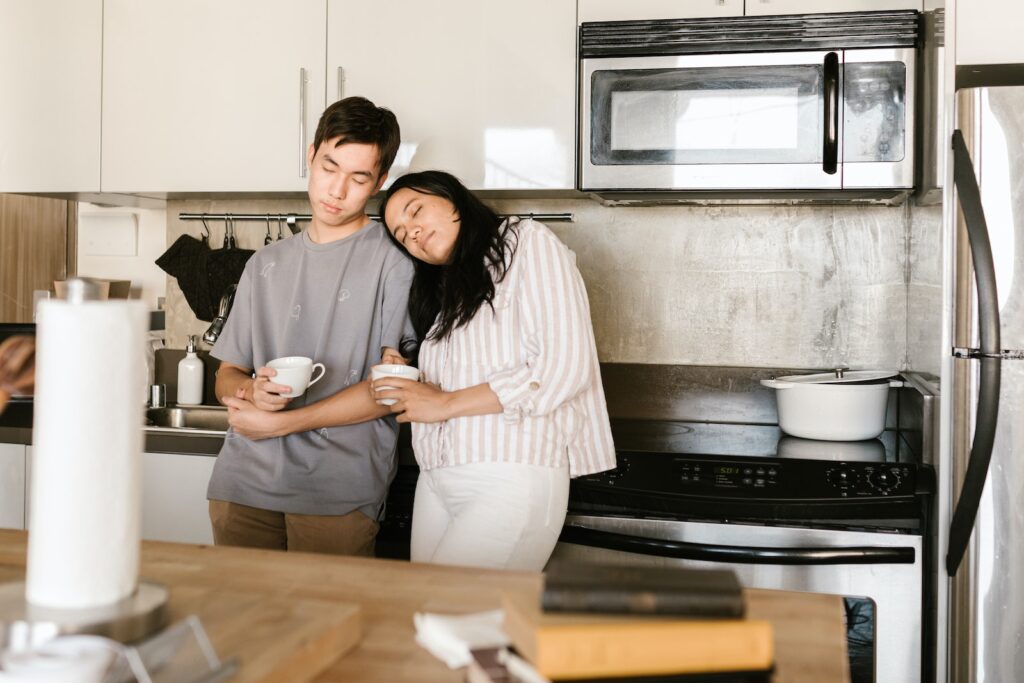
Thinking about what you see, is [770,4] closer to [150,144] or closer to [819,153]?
[819,153]

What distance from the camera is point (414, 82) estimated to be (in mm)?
2342

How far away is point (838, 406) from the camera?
2188 mm

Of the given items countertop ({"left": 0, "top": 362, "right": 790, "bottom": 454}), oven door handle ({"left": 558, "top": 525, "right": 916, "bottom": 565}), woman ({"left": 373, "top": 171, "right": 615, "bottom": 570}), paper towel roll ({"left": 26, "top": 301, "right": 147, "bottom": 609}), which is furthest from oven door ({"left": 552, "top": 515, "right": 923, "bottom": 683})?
paper towel roll ({"left": 26, "top": 301, "right": 147, "bottom": 609})

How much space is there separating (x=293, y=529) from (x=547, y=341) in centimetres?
62

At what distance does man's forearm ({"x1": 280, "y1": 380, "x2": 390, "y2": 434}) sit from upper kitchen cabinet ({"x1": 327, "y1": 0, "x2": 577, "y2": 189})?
0.76 m

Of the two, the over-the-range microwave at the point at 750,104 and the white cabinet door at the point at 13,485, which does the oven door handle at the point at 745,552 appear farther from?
the white cabinet door at the point at 13,485

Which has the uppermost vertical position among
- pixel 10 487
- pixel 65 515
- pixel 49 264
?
pixel 49 264

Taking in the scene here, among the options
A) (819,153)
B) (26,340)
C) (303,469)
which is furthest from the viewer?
(819,153)

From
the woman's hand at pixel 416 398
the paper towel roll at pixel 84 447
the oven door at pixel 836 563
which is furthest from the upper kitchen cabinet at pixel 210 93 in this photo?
the paper towel roll at pixel 84 447

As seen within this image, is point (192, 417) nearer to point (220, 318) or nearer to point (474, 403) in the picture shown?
point (220, 318)

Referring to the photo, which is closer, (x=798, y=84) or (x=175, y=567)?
(x=175, y=567)

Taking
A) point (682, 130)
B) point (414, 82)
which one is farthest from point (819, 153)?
point (414, 82)

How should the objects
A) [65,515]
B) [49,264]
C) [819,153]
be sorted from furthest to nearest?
[49,264], [819,153], [65,515]

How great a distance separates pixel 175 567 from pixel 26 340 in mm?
308
